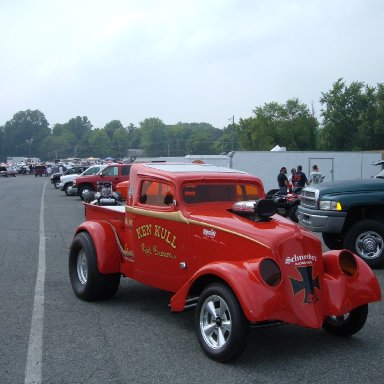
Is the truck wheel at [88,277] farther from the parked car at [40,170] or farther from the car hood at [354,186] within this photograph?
the parked car at [40,170]

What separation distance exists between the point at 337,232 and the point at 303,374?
5471mm

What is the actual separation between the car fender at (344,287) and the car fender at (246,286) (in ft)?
2.33

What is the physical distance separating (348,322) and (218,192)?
6.46 feet

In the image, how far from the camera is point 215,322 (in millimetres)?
5199

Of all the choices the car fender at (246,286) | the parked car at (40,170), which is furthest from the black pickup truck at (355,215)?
the parked car at (40,170)

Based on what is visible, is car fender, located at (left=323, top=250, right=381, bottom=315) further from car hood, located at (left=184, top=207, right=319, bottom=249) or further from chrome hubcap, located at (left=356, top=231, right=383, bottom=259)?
chrome hubcap, located at (left=356, top=231, right=383, bottom=259)

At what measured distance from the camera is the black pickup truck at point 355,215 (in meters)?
9.80

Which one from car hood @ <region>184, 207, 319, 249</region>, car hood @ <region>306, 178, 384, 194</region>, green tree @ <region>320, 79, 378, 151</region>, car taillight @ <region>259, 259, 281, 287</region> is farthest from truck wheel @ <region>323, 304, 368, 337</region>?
green tree @ <region>320, 79, 378, 151</region>

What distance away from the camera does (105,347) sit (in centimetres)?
552

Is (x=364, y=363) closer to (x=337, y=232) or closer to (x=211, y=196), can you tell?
(x=211, y=196)

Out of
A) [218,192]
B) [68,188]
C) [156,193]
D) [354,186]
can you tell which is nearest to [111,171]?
[68,188]

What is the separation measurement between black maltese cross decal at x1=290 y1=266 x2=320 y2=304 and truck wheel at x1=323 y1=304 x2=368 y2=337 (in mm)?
707

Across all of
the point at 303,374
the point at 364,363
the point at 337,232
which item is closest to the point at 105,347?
the point at 303,374

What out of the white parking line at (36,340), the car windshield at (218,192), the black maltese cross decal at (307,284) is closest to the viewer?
the white parking line at (36,340)
